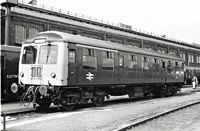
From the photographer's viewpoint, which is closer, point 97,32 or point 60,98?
point 60,98

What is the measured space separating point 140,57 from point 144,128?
9164mm

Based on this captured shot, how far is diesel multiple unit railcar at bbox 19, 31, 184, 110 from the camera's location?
11469mm

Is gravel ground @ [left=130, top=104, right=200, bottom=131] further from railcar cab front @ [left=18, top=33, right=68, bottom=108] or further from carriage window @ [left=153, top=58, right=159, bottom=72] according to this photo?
carriage window @ [left=153, top=58, right=159, bottom=72]

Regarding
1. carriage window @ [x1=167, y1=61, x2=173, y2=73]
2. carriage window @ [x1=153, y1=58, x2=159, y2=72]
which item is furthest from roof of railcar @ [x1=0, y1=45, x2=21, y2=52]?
carriage window @ [x1=167, y1=61, x2=173, y2=73]

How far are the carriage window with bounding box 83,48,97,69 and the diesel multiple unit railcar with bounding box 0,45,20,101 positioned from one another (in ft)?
14.7

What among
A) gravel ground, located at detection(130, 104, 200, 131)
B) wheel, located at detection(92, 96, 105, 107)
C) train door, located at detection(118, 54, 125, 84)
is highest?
train door, located at detection(118, 54, 125, 84)

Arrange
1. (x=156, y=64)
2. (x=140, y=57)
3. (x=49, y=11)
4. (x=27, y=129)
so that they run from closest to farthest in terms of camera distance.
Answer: (x=27, y=129) → (x=140, y=57) → (x=156, y=64) → (x=49, y=11)

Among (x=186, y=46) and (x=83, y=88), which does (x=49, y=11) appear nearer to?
(x=83, y=88)

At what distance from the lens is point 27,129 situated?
7.97 meters

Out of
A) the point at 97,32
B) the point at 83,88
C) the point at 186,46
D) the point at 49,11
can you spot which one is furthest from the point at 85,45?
the point at 186,46

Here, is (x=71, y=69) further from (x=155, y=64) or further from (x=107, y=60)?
(x=155, y=64)

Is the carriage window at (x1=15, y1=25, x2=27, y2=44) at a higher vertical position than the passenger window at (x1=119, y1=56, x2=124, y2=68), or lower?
higher

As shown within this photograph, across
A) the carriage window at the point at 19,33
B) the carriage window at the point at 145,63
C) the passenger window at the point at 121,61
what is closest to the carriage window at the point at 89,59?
the passenger window at the point at 121,61

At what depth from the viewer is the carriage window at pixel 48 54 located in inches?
459
